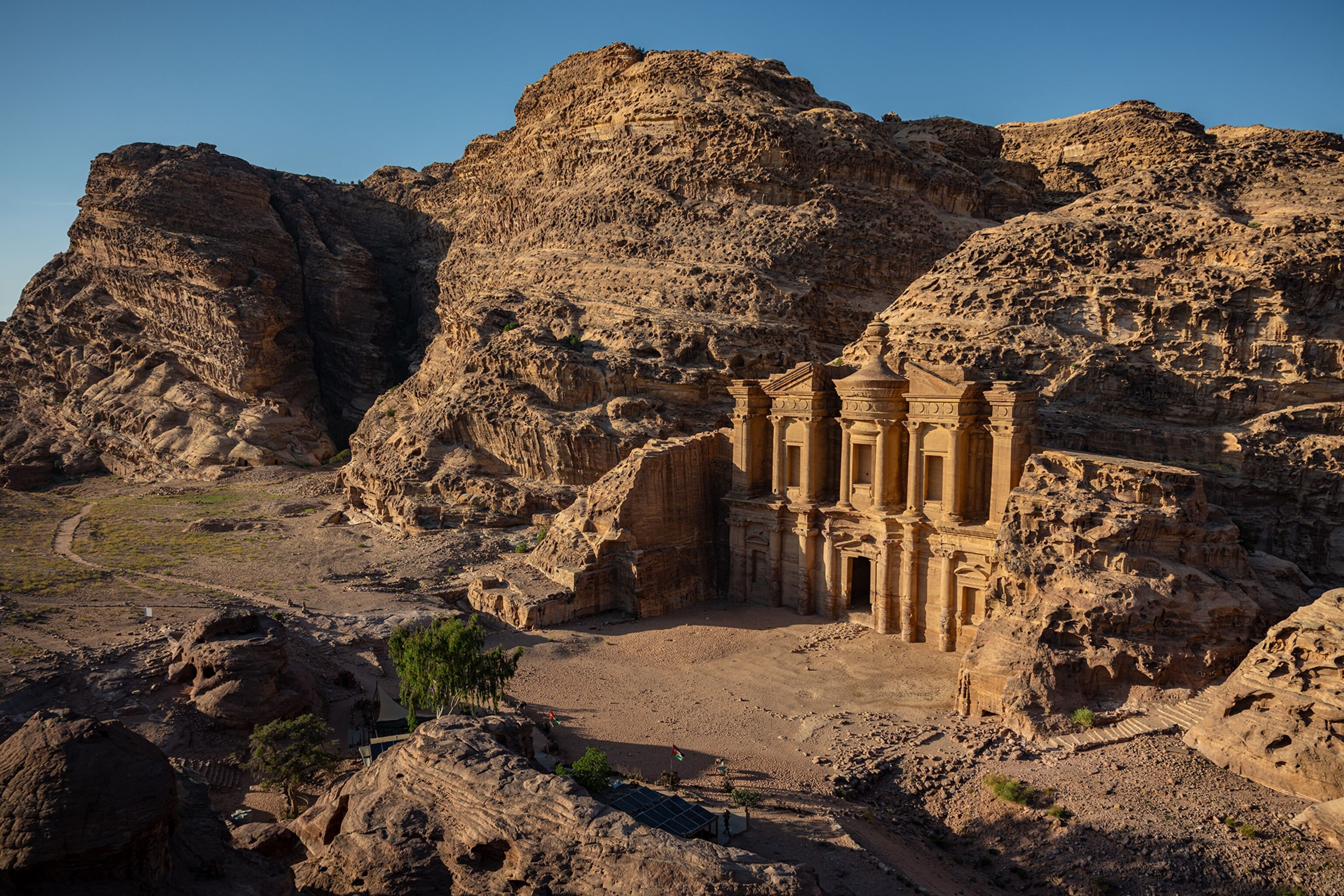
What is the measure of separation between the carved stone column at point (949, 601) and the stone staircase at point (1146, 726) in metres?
6.78

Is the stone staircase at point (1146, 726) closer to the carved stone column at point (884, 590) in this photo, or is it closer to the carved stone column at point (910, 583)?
the carved stone column at point (910, 583)

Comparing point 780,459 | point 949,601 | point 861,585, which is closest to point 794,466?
point 780,459

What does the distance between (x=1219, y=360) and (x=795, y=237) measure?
22842 millimetres

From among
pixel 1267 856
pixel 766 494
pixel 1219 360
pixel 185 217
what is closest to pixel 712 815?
pixel 1267 856

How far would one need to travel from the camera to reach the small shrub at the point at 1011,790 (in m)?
18.1

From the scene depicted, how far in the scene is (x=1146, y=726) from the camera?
65.2 ft

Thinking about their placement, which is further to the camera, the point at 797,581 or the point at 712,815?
the point at 797,581

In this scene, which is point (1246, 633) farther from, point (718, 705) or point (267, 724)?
point (267, 724)

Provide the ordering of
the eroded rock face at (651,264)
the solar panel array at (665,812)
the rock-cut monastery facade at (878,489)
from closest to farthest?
the solar panel array at (665,812), the rock-cut monastery facade at (878,489), the eroded rock face at (651,264)

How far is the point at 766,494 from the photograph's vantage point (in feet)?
109

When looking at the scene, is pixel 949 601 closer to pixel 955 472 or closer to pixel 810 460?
pixel 955 472

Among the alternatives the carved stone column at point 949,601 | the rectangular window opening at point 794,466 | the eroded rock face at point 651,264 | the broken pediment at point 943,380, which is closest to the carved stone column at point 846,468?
the rectangular window opening at point 794,466

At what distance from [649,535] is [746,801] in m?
14.9

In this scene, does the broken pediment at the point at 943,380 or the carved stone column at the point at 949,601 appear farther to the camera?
the carved stone column at the point at 949,601
